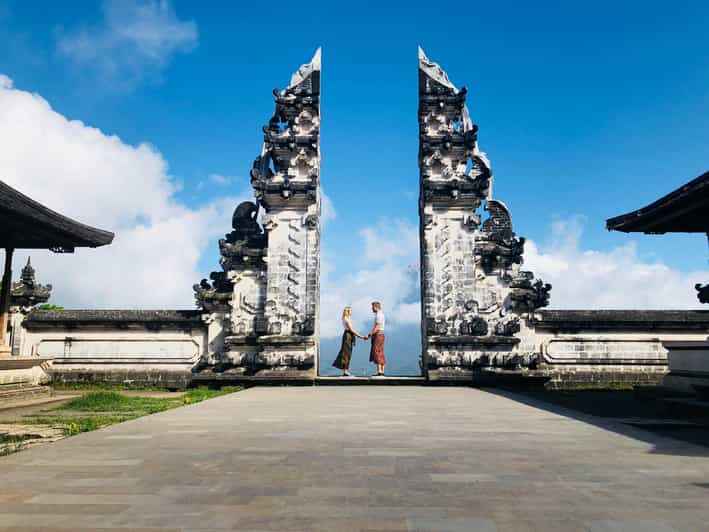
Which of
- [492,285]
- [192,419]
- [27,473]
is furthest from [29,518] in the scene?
[492,285]

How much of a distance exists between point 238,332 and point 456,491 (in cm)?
1175

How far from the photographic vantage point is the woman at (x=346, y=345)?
48.2 feet

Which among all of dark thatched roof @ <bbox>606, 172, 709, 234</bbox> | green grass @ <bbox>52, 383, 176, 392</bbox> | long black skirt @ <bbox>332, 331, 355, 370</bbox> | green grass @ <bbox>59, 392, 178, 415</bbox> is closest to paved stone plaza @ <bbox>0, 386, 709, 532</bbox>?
→ green grass @ <bbox>59, 392, 178, 415</bbox>

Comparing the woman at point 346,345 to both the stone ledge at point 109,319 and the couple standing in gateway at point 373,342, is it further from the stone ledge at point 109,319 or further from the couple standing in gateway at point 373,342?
the stone ledge at point 109,319

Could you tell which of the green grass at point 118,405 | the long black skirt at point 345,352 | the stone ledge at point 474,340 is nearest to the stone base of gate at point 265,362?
the long black skirt at point 345,352

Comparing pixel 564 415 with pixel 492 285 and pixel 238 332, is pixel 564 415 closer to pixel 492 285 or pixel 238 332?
pixel 492 285

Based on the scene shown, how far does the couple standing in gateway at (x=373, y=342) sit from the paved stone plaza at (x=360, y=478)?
8294 millimetres

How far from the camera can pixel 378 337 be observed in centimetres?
1477

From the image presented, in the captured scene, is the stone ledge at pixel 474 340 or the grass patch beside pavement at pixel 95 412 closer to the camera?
the grass patch beside pavement at pixel 95 412

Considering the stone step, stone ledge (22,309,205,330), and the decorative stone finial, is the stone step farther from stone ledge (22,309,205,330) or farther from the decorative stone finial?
the decorative stone finial

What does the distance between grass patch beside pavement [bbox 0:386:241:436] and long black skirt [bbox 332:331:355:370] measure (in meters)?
5.12

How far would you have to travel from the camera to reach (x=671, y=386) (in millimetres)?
9398

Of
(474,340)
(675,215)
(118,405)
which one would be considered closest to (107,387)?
(118,405)

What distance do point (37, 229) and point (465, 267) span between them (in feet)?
36.3
